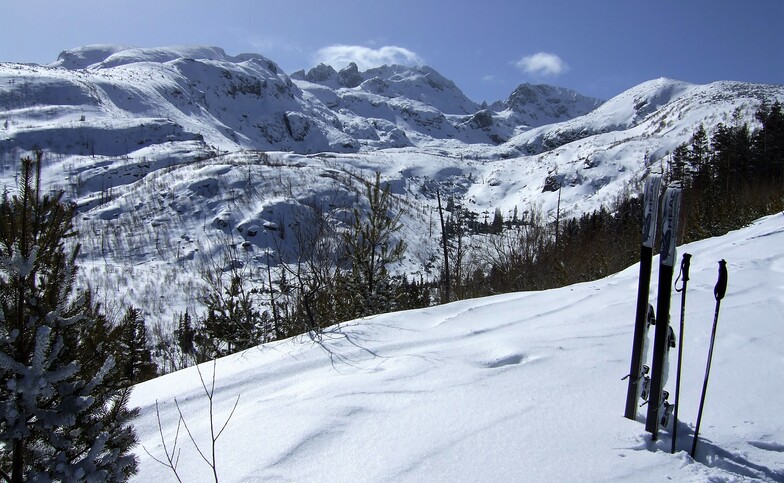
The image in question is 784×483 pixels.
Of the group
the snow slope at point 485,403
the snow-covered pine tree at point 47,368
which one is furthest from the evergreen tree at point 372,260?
the snow-covered pine tree at point 47,368

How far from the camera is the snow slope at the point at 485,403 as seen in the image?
2.09 m

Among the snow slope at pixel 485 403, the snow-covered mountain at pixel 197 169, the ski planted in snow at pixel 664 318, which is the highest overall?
the snow-covered mountain at pixel 197 169

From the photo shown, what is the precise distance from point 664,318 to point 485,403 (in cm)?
119

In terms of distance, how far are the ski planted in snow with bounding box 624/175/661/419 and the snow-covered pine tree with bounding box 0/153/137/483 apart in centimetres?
254

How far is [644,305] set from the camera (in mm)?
2189

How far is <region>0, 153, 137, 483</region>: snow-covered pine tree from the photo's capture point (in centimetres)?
180

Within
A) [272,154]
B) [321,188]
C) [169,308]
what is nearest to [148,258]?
[169,308]

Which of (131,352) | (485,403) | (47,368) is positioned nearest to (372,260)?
(131,352)

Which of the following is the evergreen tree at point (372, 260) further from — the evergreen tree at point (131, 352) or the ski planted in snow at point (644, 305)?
the ski planted in snow at point (644, 305)

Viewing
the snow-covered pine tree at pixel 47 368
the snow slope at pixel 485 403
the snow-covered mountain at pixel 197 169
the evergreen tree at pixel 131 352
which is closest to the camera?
the snow-covered pine tree at pixel 47 368

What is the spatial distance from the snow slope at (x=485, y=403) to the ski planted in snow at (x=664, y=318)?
0.14 metres

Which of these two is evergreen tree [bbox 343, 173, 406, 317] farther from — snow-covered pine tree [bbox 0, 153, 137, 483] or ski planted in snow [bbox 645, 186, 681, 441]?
ski planted in snow [bbox 645, 186, 681, 441]

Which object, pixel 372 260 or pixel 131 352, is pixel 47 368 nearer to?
pixel 131 352

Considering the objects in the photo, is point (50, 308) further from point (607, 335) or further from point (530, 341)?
point (607, 335)
